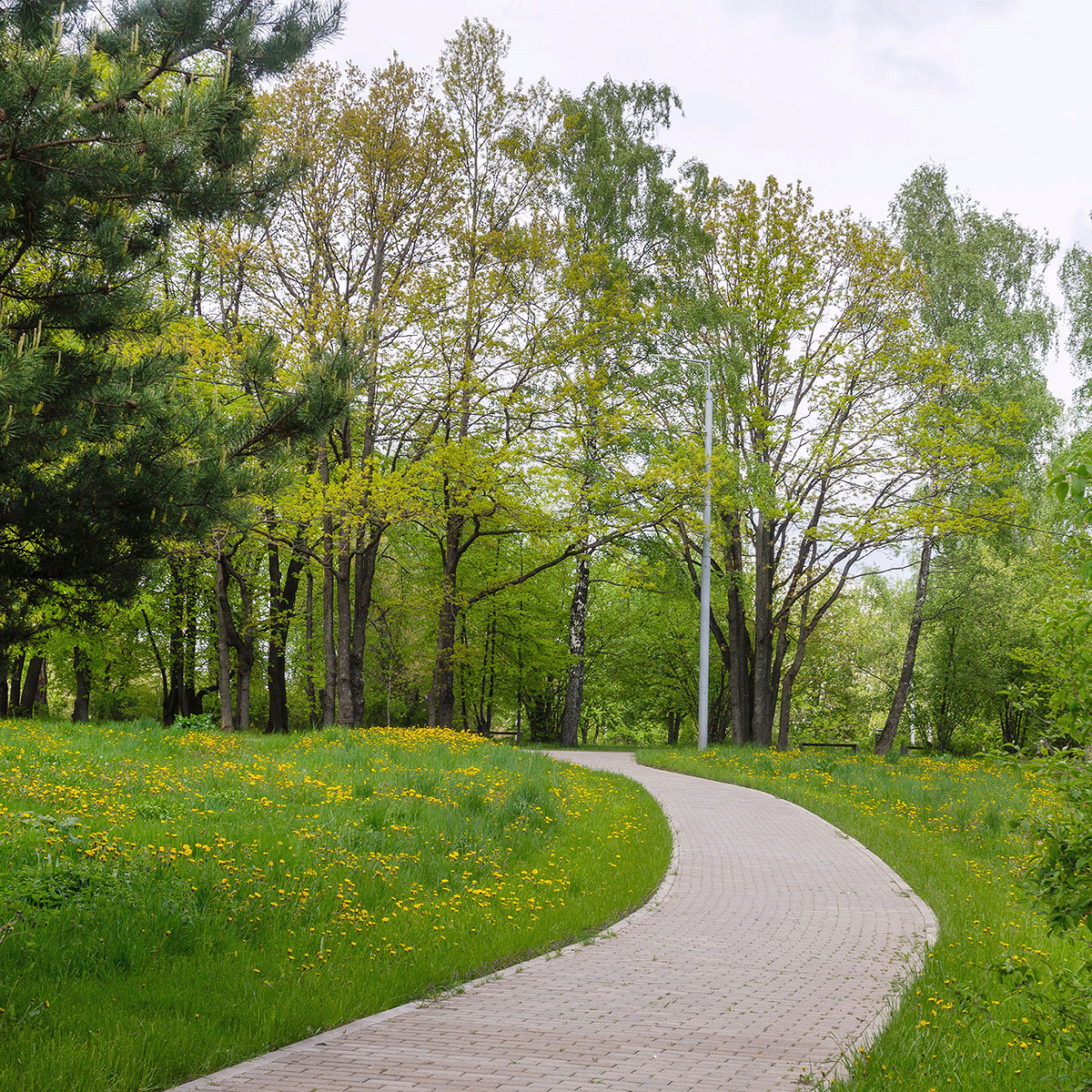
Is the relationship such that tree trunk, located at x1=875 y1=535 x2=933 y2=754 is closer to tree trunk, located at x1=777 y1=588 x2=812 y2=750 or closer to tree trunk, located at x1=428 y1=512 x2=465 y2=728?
tree trunk, located at x1=777 y1=588 x2=812 y2=750

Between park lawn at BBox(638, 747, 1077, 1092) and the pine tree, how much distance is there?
4.96 m

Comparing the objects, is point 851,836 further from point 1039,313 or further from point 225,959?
point 1039,313

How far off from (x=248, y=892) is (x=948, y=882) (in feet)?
21.5

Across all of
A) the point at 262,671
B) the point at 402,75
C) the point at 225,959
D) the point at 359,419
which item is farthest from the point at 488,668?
the point at 225,959

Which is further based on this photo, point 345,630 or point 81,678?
point 81,678

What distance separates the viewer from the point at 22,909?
216 inches

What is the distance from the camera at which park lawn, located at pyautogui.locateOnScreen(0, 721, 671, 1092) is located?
4.69 metres

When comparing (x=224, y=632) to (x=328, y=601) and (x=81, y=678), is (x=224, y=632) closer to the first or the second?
(x=328, y=601)

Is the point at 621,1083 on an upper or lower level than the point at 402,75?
lower

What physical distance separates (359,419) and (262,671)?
705 inches

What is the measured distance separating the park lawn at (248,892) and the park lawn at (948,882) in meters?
2.60

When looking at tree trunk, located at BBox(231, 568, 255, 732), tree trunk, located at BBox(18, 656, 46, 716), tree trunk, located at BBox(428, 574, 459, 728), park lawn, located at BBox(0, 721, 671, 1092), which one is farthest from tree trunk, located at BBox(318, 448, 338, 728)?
tree trunk, located at BBox(18, 656, 46, 716)

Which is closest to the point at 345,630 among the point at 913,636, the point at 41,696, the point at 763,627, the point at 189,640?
the point at 763,627

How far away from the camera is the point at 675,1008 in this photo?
5.59m
